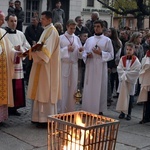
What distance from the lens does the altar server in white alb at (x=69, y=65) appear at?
7352 mm

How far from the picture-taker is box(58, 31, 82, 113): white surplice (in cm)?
738

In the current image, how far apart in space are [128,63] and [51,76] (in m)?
1.93

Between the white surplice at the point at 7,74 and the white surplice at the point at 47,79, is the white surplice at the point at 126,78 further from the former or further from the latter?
the white surplice at the point at 7,74

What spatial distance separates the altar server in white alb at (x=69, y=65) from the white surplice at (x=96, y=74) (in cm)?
31

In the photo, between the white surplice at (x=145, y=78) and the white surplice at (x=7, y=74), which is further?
the white surplice at (x=145, y=78)

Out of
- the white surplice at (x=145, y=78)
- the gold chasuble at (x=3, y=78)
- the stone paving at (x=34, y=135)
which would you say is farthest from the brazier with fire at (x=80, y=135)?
the white surplice at (x=145, y=78)

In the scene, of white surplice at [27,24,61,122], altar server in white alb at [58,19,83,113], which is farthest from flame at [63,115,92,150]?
altar server in white alb at [58,19,83,113]

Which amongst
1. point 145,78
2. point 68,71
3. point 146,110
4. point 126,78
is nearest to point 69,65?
point 68,71

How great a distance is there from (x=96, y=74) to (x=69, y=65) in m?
0.61

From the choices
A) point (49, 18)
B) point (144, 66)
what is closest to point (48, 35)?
point (49, 18)

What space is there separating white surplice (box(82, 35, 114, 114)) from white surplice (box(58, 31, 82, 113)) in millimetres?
307

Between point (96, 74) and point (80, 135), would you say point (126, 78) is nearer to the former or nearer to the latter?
point (96, 74)

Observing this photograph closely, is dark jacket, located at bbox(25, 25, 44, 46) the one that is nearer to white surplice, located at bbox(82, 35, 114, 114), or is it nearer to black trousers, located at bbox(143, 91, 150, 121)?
white surplice, located at bbox(82, 35, 114, 114)

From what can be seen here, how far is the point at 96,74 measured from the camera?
7.66 meters
